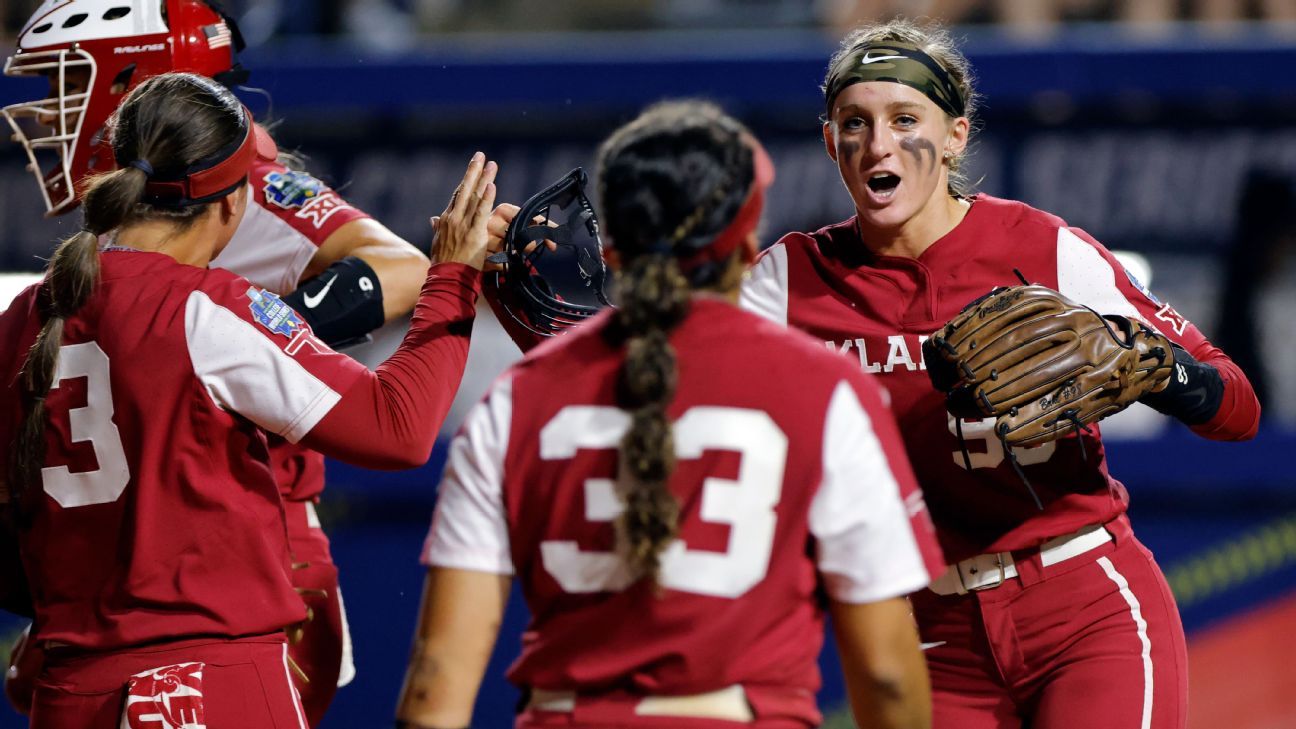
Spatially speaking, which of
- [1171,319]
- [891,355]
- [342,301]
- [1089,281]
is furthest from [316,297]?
[1171,319]

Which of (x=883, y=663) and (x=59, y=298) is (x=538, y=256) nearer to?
(x=59, y=298)

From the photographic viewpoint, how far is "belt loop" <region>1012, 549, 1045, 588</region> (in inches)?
130

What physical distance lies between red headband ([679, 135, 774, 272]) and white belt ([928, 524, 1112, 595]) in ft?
4.26

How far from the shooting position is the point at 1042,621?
10.7 feet

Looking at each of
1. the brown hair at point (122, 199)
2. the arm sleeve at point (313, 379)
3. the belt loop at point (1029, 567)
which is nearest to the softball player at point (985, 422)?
the belt loop at point (1029, 567)

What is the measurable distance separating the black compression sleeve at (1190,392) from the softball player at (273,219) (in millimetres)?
1796

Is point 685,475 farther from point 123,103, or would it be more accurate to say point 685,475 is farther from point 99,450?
point 123,103

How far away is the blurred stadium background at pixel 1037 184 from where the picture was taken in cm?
626

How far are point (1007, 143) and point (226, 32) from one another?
12.4 feet

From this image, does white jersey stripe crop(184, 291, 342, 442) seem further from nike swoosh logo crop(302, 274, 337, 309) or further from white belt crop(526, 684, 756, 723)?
white belt crop(526, 684, 756, 723)

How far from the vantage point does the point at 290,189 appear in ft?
12.5

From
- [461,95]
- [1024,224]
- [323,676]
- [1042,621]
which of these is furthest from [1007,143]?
[323,676]

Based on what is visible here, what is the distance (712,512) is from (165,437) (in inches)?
44.6

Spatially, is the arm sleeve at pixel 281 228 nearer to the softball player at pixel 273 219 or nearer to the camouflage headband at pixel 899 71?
the softball player at pixel 273 219
